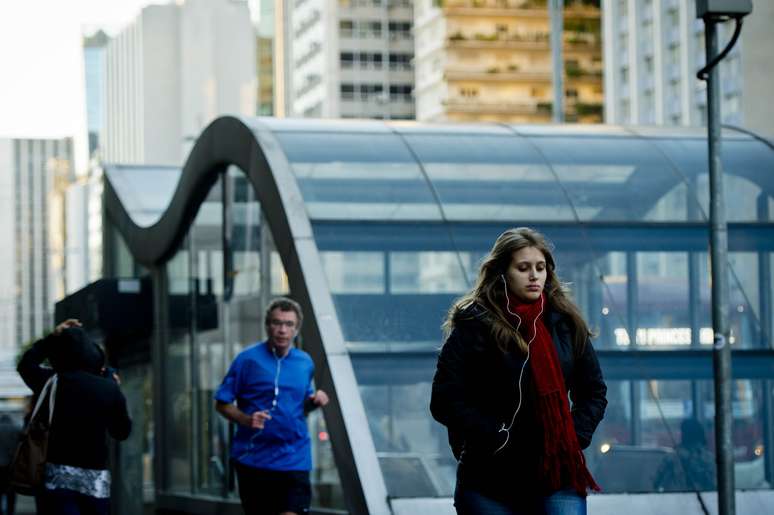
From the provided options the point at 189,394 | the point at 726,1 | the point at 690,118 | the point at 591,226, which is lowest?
the point at 189,394

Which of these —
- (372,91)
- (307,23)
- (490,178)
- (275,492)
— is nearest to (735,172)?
(490,178)

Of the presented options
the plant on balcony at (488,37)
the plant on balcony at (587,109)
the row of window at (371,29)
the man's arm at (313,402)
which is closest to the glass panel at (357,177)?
the man's arm at (313,402)

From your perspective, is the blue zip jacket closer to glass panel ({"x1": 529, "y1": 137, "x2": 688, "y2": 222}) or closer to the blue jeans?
the blue jeans

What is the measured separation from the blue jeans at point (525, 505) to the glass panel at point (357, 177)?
8.72 m

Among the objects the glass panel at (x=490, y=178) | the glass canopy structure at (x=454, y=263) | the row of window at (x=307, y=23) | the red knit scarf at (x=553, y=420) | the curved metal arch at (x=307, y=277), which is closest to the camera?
the red knit scarf at (x=553, y=420)

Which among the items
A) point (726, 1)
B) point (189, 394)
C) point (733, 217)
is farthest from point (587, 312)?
point (189, 394)

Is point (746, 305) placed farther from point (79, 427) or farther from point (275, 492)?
point (79, 427)

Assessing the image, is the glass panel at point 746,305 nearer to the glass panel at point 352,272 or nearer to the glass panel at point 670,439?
the glass panel at point 670,439

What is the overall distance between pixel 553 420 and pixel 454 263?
8676 mm

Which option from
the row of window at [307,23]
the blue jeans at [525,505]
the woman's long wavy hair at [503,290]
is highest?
the row of window at [307,23]

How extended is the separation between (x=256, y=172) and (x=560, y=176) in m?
2.58

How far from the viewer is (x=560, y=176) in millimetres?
15750

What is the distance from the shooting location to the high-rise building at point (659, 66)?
6562 cm

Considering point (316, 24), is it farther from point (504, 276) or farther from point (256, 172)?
point (504, 276)
